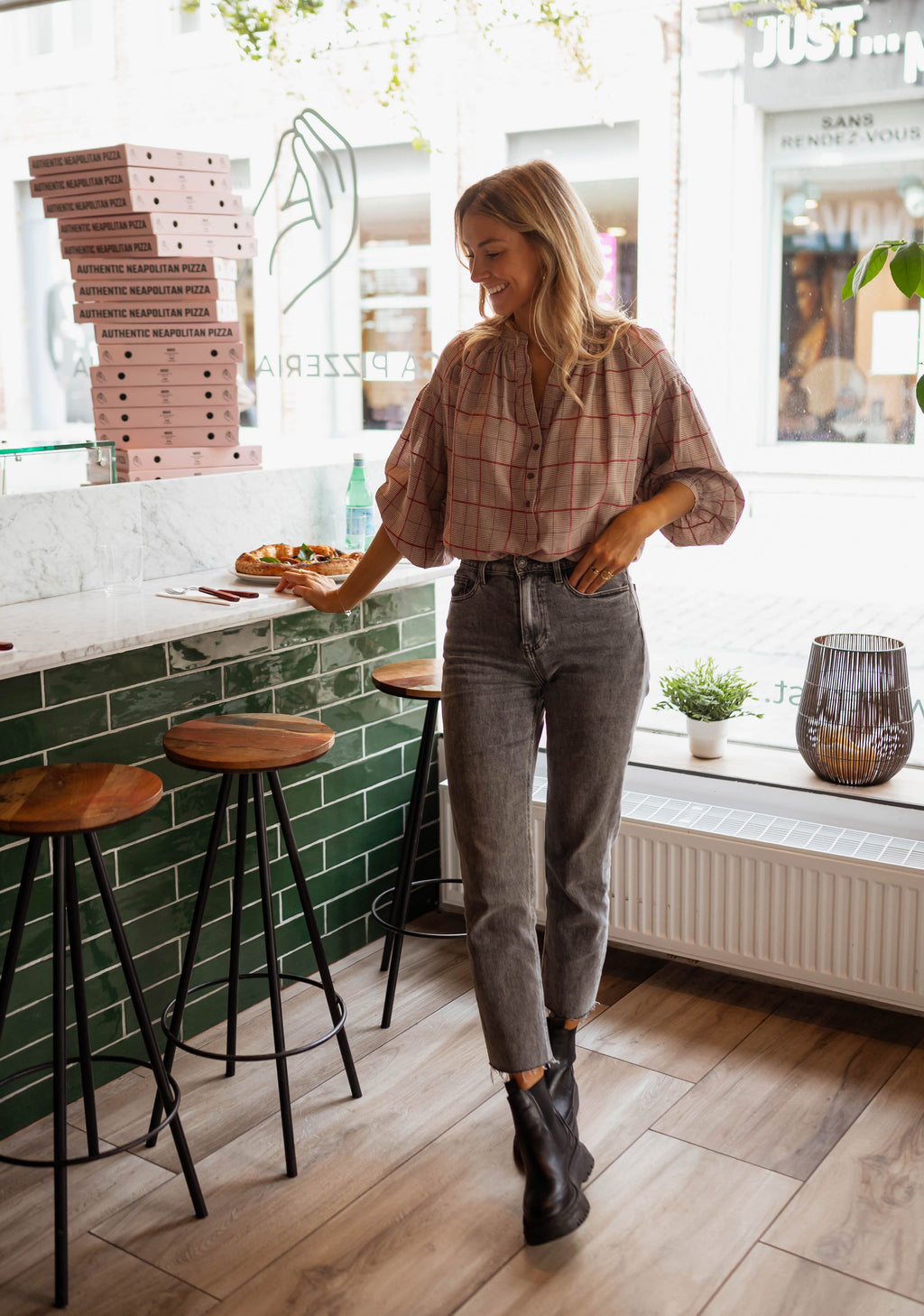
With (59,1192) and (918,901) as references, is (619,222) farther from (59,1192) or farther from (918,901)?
(59,1192)

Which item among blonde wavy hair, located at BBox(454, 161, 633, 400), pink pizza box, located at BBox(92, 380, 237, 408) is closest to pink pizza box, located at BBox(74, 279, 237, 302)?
pink pizza box, located at BBox(92, 380, 237, 408)

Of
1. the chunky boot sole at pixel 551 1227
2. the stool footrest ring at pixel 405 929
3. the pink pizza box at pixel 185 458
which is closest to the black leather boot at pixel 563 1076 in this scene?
the chunky boot sole at pixel 551 1227

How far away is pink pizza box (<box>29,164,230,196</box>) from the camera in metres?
2.87

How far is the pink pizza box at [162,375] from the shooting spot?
2.99m

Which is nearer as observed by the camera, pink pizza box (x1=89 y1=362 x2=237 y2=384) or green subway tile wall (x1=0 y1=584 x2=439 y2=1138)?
green subway tile wall (x1=0 y1=584 x2=439 y2=1138)

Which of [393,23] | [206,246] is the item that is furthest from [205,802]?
[393,23]

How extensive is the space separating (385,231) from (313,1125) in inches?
96.2

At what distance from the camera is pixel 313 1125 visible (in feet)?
8.13

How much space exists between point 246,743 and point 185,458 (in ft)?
3.23

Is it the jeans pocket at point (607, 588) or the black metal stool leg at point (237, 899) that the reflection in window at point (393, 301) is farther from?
the jeans pocket at point (607, 588)

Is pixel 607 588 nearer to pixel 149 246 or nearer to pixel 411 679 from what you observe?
pixel 411 679

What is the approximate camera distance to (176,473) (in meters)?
3.02

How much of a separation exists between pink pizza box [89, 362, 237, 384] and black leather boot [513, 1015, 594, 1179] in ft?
5.65

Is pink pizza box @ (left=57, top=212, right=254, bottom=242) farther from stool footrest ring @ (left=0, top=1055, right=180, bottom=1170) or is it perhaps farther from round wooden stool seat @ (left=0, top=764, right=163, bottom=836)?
stool footrest ring @ (left=0, top=1055, right=180, bottom=1170)
